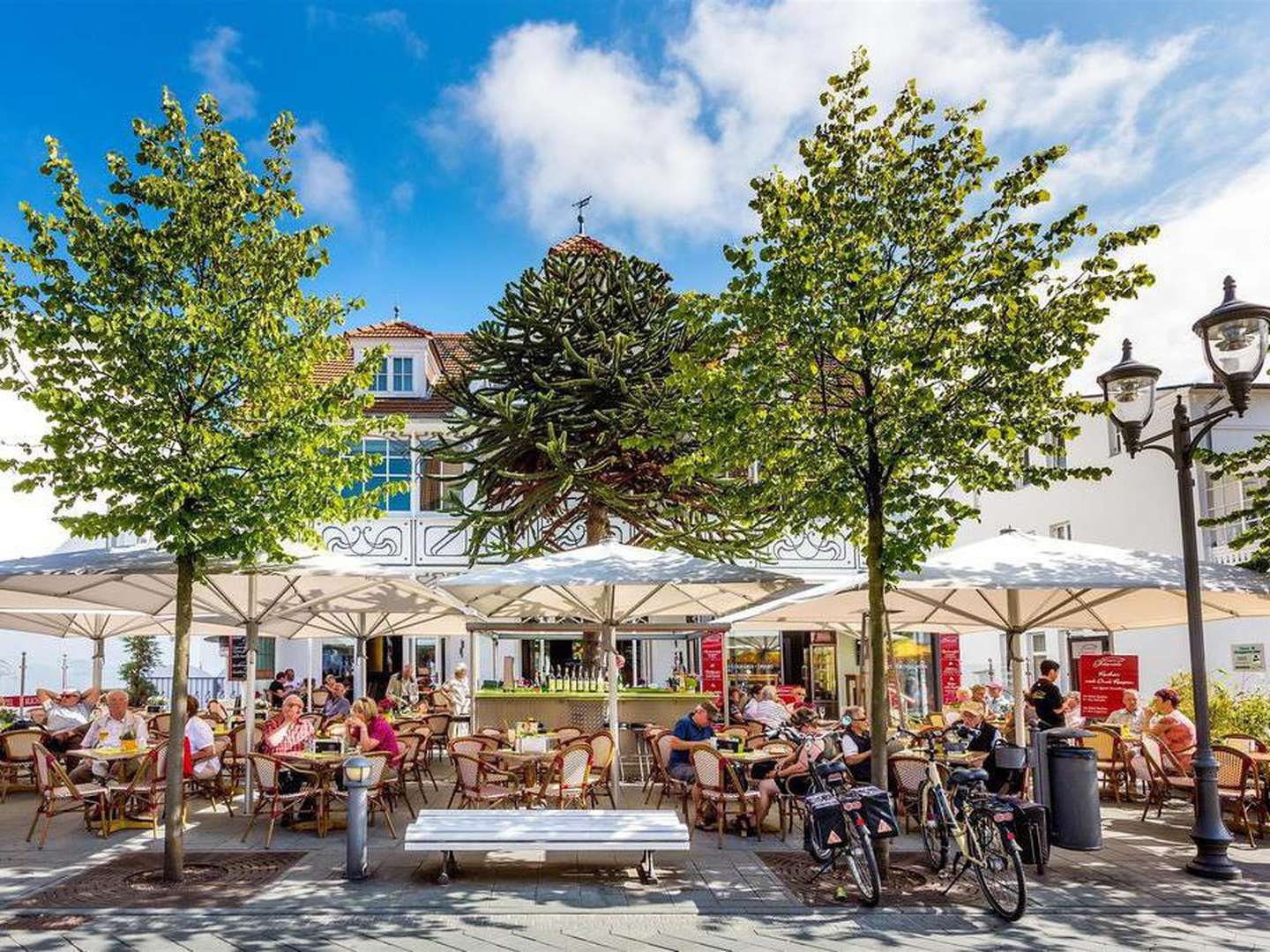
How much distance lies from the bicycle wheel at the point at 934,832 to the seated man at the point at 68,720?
10794 millimetres

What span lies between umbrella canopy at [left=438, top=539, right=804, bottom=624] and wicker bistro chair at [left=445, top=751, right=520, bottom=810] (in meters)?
1.75

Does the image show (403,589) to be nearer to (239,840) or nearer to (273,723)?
(273,723)

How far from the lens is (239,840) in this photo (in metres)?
9.97

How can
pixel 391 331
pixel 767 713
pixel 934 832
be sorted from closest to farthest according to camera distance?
pixel 934 832, pixel 767 713, pixel 391 331

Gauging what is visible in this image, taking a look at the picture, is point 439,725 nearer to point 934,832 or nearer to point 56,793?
point 56,793

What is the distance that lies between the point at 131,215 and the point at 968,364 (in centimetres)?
694

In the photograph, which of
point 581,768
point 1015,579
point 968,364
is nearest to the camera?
point 968,364

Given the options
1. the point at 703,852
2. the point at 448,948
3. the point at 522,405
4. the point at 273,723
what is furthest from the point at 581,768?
the point at 522,405

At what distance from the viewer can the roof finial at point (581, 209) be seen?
85.8ft

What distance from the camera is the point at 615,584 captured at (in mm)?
10648

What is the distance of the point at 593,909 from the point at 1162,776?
7.02m

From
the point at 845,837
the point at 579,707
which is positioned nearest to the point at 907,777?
the point at 845,837

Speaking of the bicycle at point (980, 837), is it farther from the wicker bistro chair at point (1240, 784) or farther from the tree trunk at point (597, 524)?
the tree trunk at point (597, 524)

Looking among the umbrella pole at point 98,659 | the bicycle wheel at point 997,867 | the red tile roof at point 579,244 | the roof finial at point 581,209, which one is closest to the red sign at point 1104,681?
the bicycle wheel at point 997,867
